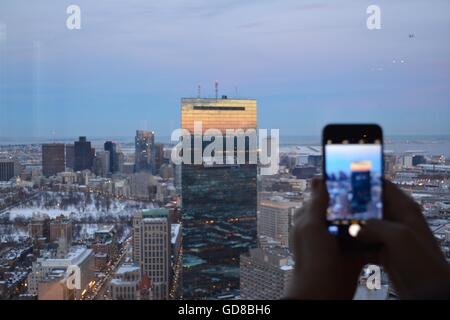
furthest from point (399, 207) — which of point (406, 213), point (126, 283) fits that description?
point (126, 283)

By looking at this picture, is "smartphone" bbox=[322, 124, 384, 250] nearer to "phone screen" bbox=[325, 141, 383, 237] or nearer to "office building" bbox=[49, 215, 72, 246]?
"phone screen" bbox=[325, 141, 383, 237]

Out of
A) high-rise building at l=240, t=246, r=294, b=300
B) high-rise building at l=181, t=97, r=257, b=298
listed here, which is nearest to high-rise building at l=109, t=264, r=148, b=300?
high-rise building at l=181, t=97, r=257, b=298

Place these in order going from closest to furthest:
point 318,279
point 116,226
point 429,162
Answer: point 318,279 → point 429,162 → point 116,226

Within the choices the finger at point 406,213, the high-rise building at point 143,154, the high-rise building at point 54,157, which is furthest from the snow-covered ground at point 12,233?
the finger at point 406,213

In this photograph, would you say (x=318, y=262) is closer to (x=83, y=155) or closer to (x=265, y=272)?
(x=265, y=272)
